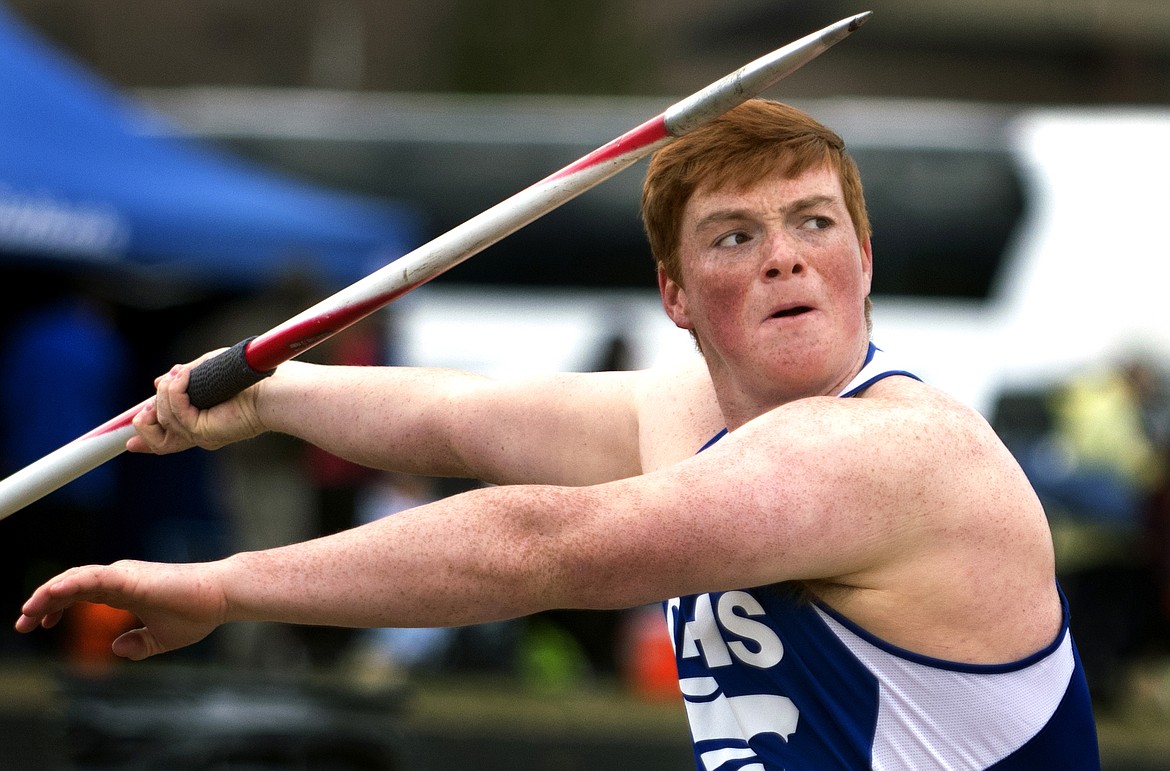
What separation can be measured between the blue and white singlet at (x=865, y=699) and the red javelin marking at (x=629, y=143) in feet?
1.63

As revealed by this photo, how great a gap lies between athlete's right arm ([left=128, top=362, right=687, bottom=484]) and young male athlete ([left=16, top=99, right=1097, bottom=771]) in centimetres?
21

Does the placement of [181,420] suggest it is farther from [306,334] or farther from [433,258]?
[433,258]

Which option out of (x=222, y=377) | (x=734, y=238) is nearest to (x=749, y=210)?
(x=734, y=238)

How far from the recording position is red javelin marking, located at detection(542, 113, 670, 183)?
8.53ft

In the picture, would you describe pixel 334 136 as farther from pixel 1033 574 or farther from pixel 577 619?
pixel 1033 574

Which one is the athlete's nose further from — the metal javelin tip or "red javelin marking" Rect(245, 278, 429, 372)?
"red javelin marking" Rect(245, 278, 429, 372)

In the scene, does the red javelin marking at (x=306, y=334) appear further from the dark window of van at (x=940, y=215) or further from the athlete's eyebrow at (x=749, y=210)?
the dark window of van at (x=940, y=215)

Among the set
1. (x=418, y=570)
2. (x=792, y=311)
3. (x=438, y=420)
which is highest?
(x=438, y=420)

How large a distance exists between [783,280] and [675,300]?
330 millimetres

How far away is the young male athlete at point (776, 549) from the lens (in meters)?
2.29

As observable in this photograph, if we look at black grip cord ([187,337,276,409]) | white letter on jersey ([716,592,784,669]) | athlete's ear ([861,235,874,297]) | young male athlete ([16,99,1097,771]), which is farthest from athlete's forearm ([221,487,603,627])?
black grip cord ([187,337,276,409])

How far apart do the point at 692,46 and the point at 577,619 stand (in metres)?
24.0

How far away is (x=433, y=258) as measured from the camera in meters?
2.83

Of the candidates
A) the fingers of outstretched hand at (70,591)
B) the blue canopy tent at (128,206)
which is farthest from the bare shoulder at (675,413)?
the blue canopy tent at (128,206)
